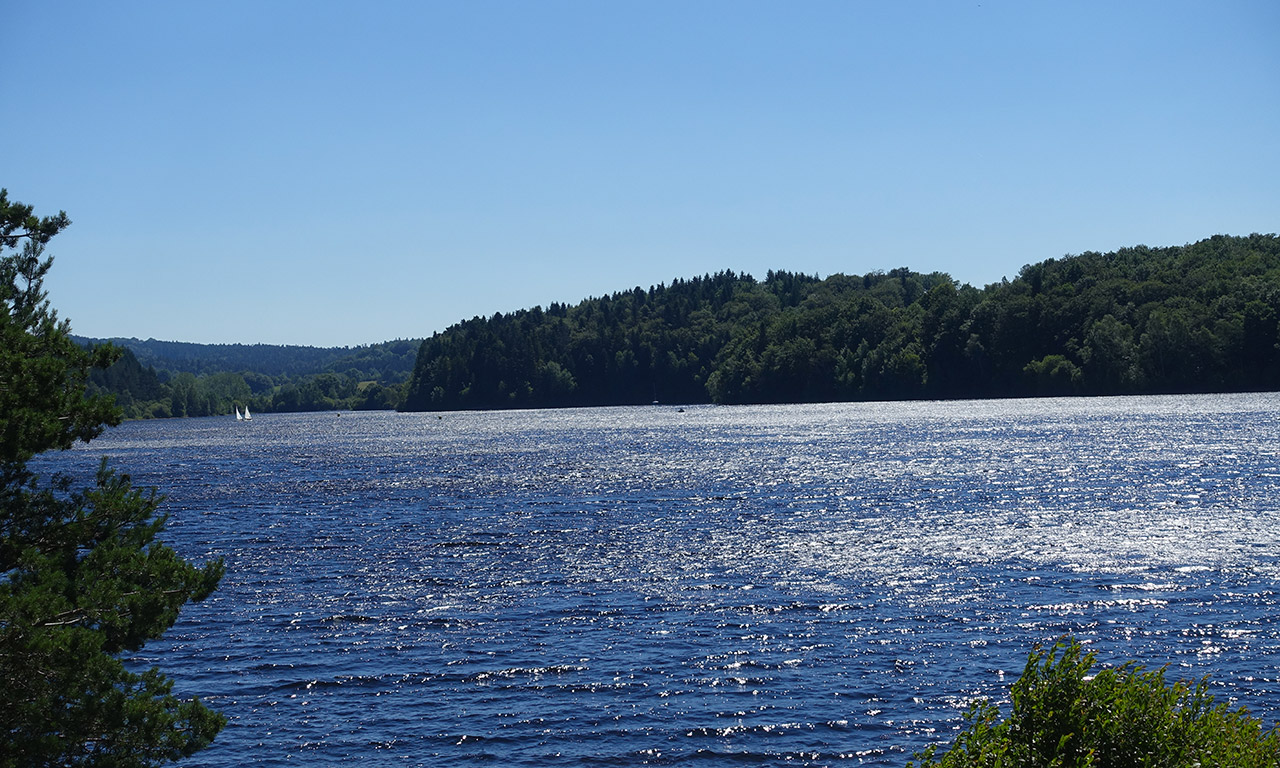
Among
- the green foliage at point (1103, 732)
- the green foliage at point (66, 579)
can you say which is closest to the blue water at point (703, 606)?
the green foliage at point (66, 579)

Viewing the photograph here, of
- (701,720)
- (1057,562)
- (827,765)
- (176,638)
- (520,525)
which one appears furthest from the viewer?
(520,525)

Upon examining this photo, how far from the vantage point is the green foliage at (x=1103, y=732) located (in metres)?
15.8

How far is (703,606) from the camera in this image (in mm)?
45562

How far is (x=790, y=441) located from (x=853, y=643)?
110185 mm

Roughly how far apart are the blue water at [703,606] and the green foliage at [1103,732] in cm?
1208

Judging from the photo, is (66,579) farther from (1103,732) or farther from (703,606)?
(703,606)

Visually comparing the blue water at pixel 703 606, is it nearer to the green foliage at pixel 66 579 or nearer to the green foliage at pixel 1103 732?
the green foliage at pixel 66 579

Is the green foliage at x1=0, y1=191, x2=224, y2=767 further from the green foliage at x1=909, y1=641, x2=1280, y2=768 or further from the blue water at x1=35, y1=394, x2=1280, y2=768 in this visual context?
the green foliage at x1=909, y1=641, x2=1280, y2=768

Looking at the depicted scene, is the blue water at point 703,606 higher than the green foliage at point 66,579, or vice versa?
the green foliage at point 66,579

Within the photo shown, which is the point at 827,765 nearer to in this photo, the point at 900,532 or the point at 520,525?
the point at 900,532

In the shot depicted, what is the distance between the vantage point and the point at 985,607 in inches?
1725

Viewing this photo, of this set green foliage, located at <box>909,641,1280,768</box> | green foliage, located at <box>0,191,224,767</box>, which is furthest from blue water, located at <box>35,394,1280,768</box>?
green foliage, located at <box>909,641,1280,768</box>

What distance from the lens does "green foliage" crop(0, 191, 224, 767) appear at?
62.4 feet

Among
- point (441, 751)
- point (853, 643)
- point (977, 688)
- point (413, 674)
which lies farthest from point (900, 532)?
point (441, 751)
